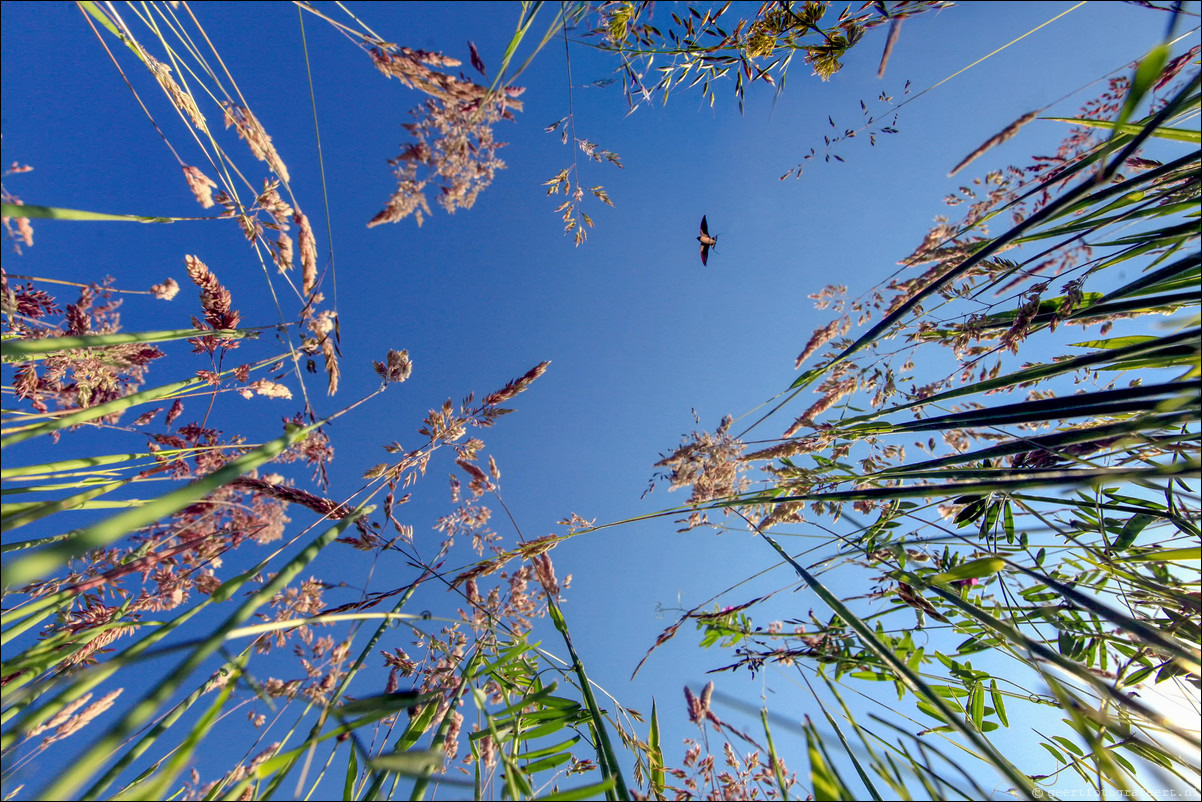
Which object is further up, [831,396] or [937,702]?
[831,396]

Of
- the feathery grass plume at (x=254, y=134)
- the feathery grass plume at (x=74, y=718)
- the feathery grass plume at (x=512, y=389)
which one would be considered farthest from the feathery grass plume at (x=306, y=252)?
the feathery grass plume at (x=74, y=718)

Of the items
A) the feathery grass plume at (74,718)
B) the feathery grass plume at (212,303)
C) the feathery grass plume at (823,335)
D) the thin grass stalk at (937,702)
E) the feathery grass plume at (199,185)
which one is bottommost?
the thin grass stalk at (937,702)

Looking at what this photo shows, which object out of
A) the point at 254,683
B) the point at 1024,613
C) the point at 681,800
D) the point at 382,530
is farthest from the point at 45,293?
the point at 1024,613

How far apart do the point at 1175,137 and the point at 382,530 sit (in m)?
1.99

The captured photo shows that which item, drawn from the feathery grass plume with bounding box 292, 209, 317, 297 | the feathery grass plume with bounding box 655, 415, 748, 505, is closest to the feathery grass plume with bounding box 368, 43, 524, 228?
the feathery grass plume with bounding box 292, 209, 317, 297

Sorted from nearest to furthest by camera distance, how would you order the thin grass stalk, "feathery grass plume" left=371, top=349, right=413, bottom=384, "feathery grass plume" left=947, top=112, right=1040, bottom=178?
the thin grass stalk < "feathery grass plume" left=947, top=112, right=1040, bottom=178 < "feathery grass plume" left=371, top=349, right=413, bottom=384

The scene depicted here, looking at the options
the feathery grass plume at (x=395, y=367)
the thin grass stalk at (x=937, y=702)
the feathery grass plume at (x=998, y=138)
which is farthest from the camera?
the feathery grass plume at (x=395, y=367)

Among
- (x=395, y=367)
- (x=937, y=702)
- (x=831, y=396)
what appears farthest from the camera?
(x=831, y=396)

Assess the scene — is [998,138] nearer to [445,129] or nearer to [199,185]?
[445,129]

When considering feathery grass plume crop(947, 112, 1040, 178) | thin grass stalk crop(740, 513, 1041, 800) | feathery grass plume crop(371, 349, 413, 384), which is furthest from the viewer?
feathery grass plume crop(371, 349, 413, 384)

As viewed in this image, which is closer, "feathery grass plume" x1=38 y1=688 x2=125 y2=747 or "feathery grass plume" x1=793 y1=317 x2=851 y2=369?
"feathery grass plume" x1=38 y1=688 x2=125 y2=747

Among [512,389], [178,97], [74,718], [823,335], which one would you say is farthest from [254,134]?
[823,335]

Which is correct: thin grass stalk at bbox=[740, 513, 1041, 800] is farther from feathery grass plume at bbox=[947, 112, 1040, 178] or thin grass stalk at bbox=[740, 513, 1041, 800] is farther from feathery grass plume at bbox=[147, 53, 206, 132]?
feathery grass plume at bbox=[147, 53, 206, 132]

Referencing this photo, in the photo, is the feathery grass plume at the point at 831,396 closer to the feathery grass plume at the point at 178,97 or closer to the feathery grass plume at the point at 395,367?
the feathery grass plume at the point at 395,367
